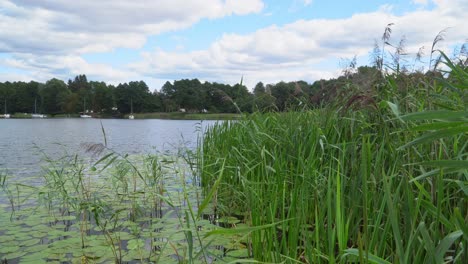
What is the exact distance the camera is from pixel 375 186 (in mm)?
2475

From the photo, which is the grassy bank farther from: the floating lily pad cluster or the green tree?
the green tree

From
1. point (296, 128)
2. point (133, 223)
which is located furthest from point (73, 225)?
point (296, 128)

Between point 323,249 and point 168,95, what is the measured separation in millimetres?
Answer: 93917

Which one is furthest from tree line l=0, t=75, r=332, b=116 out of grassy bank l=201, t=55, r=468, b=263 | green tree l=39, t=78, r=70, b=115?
grassy bank l=201, t=55, r=468, b=263

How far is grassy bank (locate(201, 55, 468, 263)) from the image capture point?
1.60m

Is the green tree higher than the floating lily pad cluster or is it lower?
higher

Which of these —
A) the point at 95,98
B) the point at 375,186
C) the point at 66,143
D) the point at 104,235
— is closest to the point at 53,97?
the point at 95,98

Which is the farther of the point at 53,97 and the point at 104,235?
the point at 53,97

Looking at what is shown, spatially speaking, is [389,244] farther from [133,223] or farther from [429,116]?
[133,223]

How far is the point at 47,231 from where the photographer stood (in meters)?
4.62

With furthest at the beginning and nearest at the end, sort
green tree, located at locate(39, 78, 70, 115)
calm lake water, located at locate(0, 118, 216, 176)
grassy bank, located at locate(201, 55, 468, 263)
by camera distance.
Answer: green tree, located at locate(39, 78, 70, 115) < calm lake water, located at locate(0, 118, 216, 176) < grassy bank, located at locate(201, 55, 468, 263)

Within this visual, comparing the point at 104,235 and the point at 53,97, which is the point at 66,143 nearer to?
the point at 104,235

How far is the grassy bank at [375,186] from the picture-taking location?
160 cm

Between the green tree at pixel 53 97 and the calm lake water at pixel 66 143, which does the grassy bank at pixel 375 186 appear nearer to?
the calm lake water at pixel 66 143
